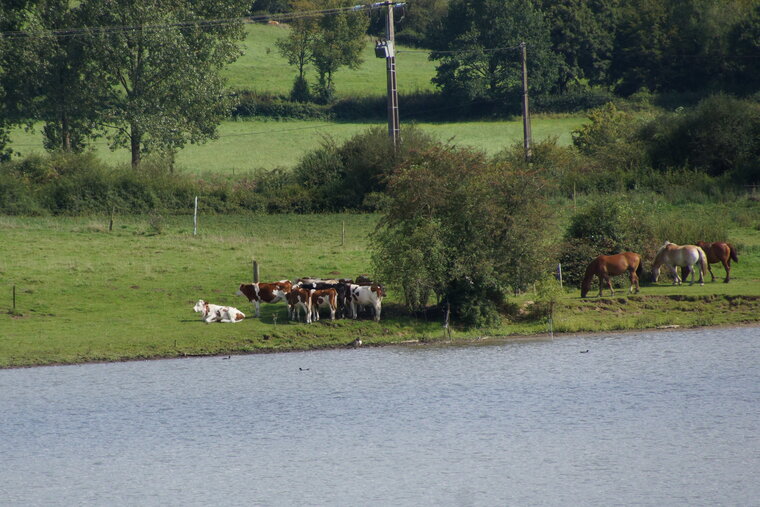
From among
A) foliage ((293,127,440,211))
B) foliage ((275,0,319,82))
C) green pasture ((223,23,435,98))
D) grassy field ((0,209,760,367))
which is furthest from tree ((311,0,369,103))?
grassy field ((0,209,760,367))

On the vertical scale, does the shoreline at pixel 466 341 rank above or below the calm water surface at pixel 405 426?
above

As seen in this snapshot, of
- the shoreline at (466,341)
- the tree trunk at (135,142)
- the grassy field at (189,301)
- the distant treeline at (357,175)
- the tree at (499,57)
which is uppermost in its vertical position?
the tree at (499,57)

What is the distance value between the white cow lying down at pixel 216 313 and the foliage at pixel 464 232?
469 cm

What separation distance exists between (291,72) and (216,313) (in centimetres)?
8066

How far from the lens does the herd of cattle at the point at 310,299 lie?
31625 mm

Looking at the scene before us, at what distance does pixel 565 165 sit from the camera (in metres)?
58.1

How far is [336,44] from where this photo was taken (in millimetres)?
106125

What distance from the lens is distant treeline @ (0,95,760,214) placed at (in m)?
56.5

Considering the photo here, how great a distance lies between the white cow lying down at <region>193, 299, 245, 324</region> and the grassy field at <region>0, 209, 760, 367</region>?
367mm

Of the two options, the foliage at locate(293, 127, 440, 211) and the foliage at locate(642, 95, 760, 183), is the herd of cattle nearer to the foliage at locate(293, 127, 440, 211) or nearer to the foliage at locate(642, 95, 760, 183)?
the foliage at locate(293, 127, 440, 211)

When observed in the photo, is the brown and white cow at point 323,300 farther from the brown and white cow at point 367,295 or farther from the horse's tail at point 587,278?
the horse's tail at point 587,278

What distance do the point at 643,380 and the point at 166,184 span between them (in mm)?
38270

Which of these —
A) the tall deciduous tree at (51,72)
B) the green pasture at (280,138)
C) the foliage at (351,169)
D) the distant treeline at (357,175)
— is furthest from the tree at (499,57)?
the tall deciduous tree at (51,72)

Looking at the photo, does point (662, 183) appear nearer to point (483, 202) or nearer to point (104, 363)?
point (483, 202)
